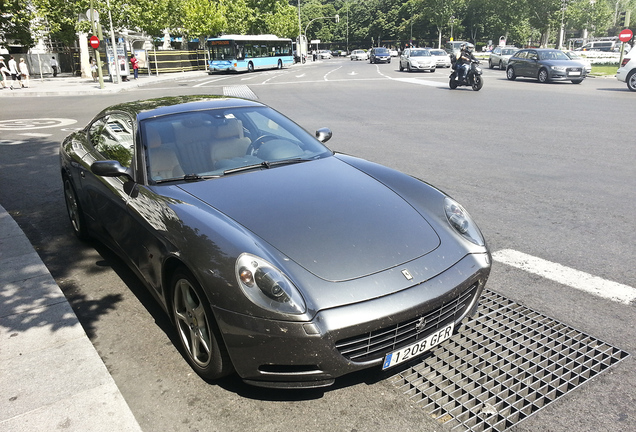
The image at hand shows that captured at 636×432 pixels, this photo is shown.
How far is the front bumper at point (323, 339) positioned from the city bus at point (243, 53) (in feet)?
146

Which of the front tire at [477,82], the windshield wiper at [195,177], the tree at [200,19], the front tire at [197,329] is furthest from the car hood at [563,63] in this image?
the tree at [200,19]

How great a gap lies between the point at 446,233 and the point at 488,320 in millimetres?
822

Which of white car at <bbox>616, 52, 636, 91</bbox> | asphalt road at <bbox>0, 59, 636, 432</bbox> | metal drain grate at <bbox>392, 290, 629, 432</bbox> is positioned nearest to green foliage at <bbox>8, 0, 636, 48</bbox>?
asphalt road at <bbox>0, 59, 636, 432</bbox>

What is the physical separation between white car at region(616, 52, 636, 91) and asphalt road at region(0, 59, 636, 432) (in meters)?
8.00

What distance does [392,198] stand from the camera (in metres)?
3.46

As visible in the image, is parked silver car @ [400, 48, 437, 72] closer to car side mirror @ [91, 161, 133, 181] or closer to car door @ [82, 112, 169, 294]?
car door @ [82, 112, 169, 294]

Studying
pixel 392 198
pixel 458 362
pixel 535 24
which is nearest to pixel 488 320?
pixel 458 362

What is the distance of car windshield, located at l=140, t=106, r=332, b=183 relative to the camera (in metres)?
3.68

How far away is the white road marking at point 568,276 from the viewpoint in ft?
12.6

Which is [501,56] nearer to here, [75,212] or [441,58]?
[441,58]

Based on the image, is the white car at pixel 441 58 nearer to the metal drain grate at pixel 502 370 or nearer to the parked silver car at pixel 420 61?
the parked silver car at pixel 420 61

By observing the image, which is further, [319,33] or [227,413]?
[319,33]

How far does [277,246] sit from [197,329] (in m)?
0.68

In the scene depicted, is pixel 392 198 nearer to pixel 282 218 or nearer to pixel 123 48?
pixel 282 218
